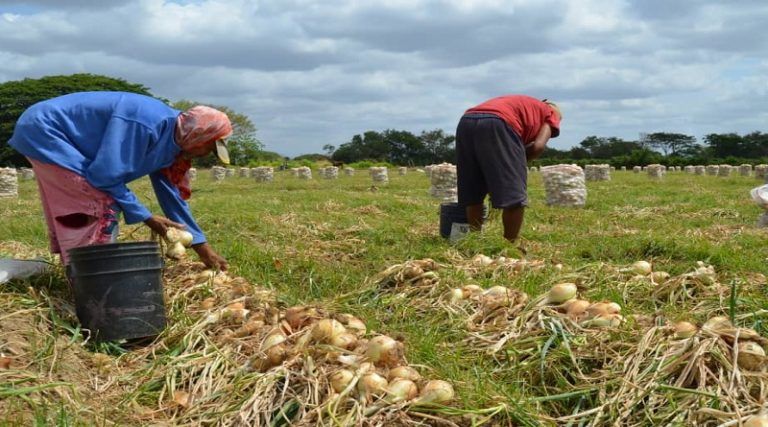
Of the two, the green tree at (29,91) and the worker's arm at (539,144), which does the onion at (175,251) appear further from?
the green tree at (29,91)

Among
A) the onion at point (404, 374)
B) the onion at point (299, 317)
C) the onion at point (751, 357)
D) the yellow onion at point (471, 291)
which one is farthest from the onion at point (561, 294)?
the onion at point (299, 317)

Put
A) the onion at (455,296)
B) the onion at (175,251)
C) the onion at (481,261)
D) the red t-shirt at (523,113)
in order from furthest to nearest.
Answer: the red t-shirt at (523,113), the onion at (481,261), the onion at (175,251), the onion at (455,296)

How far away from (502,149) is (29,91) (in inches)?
1763

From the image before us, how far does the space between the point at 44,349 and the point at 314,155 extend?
58229mm

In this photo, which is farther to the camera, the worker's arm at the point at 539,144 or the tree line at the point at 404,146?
the tree line at the point at 404,146

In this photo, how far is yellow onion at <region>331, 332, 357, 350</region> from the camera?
9.20 feet

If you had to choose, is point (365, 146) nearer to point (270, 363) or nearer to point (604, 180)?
point (604, 180)

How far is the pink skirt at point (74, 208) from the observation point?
375 centimetres

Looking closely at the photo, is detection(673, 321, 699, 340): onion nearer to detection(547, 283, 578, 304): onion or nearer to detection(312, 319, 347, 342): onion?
detection(547, 283, 578, 304): onion

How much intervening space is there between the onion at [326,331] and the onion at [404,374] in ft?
1.04

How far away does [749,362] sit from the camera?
2.53 meters

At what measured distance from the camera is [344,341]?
2811 mm

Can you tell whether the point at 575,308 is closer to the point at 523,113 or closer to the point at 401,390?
the point at 401,390

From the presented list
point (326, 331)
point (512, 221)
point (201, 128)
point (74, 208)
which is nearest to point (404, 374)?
point (326, 331)
